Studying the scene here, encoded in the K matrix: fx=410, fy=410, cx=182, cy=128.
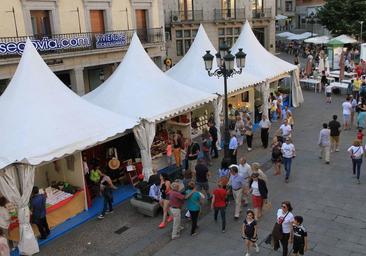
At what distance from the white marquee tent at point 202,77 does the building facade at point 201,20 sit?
17099 mm

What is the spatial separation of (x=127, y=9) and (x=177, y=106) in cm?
1197

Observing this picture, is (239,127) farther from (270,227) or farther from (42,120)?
(42,120)

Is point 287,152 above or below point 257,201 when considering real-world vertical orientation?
above

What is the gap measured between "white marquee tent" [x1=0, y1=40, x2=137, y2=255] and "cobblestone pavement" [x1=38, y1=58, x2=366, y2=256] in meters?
1.57

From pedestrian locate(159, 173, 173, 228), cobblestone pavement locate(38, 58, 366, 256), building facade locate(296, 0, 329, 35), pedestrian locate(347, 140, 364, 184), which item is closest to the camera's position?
cobblestone pavement locate(38, 58, 366, 256)

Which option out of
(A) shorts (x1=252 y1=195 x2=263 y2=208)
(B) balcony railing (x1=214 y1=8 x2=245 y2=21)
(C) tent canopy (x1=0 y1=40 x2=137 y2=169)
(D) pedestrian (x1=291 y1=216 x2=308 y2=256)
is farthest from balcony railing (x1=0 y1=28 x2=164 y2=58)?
(D) pedestrian (x1=291 y1=216 x2=308 y2=256)

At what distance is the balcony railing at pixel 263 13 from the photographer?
128 ft

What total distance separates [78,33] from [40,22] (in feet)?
6.05

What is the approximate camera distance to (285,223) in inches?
322

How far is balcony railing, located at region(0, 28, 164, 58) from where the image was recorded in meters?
17.4

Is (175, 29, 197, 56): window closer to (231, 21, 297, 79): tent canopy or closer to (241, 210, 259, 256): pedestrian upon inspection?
(231, 21, 297, 79): tent canopy

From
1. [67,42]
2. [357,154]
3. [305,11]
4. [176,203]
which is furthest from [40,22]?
[305,11]

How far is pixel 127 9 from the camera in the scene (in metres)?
23.9

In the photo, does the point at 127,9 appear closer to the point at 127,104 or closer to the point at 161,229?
the point at 127,104
